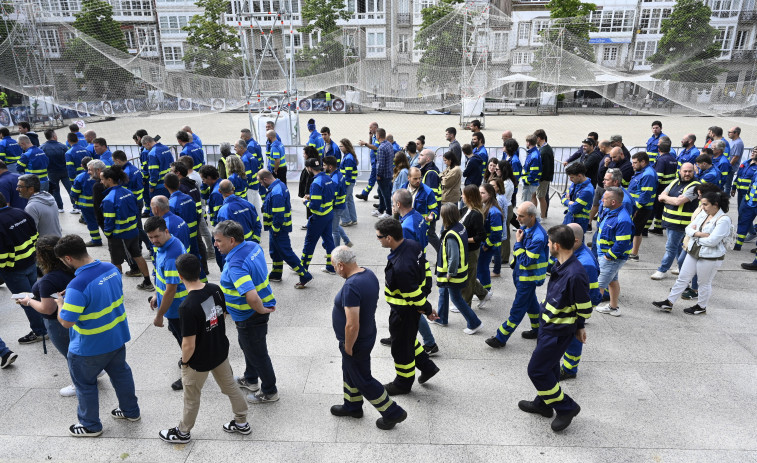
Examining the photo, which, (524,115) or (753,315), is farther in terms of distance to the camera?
(524,115)

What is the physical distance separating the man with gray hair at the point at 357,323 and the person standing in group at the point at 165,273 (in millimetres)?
1629

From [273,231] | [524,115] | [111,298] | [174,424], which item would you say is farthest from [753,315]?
[524,115]

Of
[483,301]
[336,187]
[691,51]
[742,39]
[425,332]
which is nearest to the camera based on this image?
[425,332]

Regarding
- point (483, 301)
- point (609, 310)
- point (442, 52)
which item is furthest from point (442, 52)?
point (609, 310)

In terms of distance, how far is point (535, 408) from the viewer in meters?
4.38

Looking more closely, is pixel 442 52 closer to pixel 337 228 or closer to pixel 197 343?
pixel 337 228

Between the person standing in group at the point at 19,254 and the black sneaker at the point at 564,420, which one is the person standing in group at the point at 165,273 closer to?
the person standing in group at the point at 19,254

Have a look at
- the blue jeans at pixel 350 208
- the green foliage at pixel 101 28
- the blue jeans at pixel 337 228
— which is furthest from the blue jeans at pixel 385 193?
the green foliage at pixel 101 28

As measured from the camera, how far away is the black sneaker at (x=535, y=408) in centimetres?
436

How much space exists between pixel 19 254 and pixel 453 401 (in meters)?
5.02

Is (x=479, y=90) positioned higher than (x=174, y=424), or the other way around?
(x=479, y=90)

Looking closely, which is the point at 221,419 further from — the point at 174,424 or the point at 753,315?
the point at 753,315

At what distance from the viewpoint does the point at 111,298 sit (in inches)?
152

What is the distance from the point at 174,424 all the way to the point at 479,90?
10.6 metres
